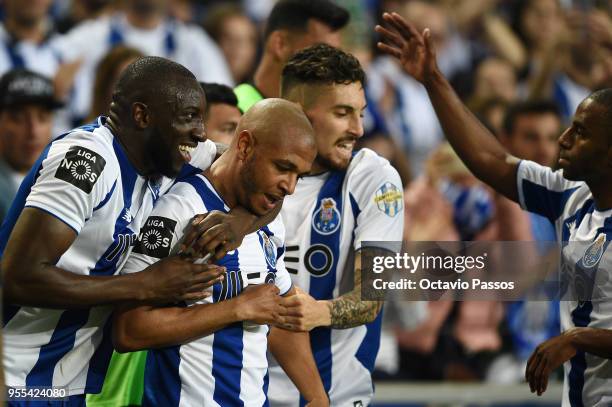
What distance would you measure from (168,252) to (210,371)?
17.9 inches

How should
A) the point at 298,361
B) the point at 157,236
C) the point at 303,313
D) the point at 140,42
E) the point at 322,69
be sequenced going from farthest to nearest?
the point at 140,42 → the point at 322,69 → the point at 298,361 → the point at 303,313 → the point at 157,236

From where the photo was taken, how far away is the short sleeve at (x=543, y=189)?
4.73 metres

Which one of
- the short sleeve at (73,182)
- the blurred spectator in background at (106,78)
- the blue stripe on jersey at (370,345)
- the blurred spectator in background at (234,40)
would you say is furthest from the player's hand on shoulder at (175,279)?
the blurred spectator in background at (234,40)

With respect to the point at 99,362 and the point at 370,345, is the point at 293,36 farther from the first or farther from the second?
the point at 99,362

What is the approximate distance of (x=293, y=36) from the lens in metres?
5.62

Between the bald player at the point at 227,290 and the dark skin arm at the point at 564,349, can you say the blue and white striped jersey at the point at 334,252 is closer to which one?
the bald player at the point at 227,290

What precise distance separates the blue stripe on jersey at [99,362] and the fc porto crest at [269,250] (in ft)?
2.21

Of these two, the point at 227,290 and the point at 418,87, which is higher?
the point at 418,87

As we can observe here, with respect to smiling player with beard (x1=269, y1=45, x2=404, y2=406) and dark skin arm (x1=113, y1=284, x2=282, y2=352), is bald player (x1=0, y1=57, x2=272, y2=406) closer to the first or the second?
dark skin arm (x1=113, y1=284, x2=282, y2=352)

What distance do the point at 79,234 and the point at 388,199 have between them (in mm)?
1457

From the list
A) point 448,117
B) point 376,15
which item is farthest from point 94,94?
point 376,15

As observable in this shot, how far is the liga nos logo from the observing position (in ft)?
11.9

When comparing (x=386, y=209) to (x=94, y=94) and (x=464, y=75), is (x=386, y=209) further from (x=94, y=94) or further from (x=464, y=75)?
(x=464, y=75)

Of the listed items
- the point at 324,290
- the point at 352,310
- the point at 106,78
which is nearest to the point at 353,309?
the point at 352,310
